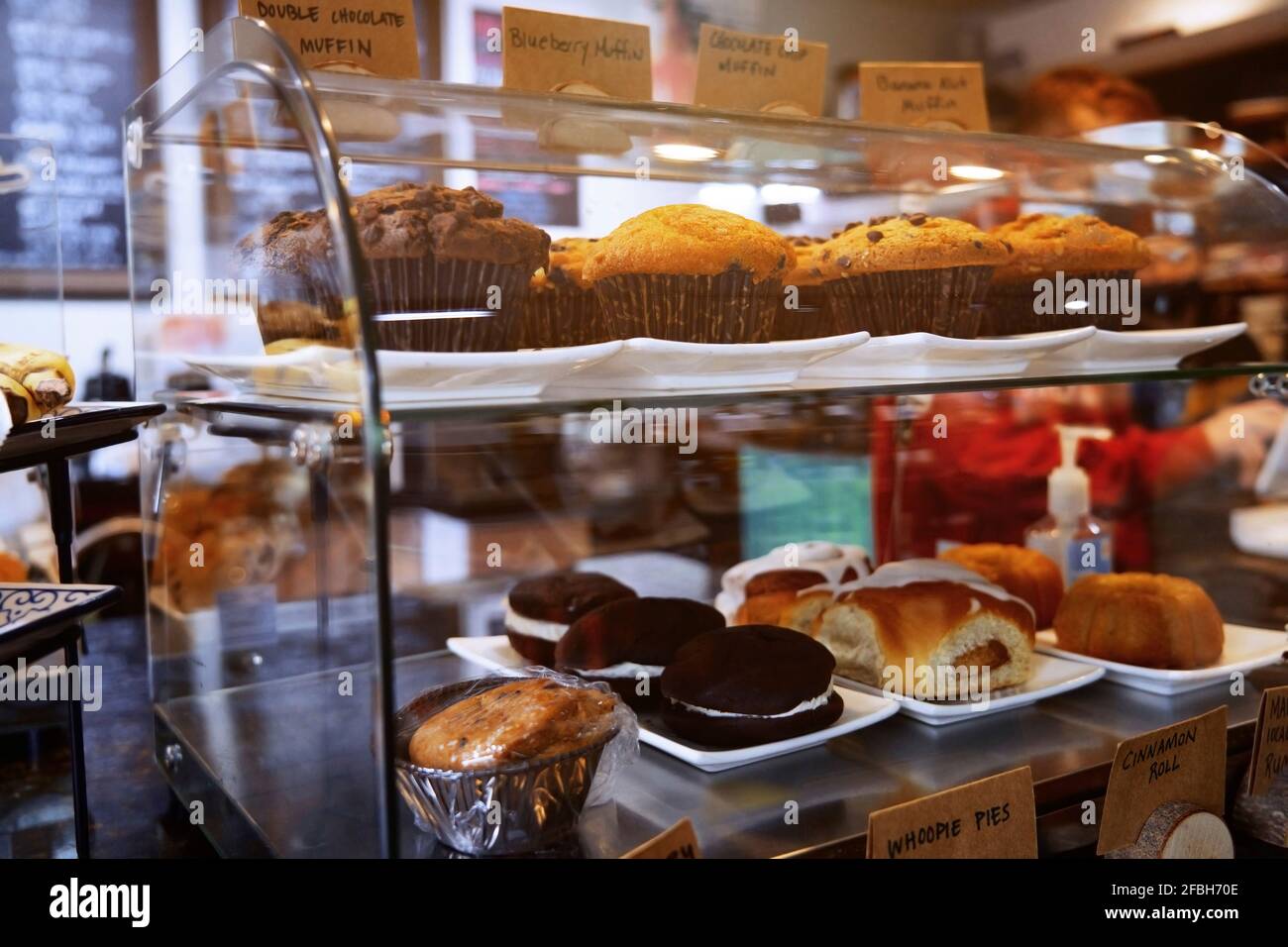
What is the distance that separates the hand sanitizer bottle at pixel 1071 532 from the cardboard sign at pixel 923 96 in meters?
0.60

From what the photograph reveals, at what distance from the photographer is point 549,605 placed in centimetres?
147

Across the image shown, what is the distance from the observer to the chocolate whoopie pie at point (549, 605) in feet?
4.82

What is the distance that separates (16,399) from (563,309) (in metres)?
0.55

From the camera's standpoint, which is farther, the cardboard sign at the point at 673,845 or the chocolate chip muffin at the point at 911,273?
the chocolate chip muffin at the point at 911,273

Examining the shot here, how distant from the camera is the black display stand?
97 cm

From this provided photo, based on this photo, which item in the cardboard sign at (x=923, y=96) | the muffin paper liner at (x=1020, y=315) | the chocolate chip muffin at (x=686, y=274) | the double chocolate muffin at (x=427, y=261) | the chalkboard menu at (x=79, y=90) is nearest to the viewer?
the double chocolate muffin at (x=427, y=261)

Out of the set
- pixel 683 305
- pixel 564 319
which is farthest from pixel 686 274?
pixel 564 319

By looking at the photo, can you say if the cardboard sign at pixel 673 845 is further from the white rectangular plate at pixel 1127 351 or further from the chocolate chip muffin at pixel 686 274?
the white rectangular plate at pixel 1127 351

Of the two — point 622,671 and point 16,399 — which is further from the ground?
point 16,399

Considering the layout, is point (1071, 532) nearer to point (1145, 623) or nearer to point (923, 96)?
point (1145, 623)

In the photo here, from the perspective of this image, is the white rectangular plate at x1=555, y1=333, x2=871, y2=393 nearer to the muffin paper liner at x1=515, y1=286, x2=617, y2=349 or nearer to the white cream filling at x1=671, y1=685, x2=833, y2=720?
the muffin paper liner at x1=515, y1=286, x2=617, y2=349

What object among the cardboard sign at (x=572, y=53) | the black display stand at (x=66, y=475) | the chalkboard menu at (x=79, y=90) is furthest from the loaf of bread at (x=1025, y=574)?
the chalkboard menu at (x=79, y=90)

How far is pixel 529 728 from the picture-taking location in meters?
1.02
